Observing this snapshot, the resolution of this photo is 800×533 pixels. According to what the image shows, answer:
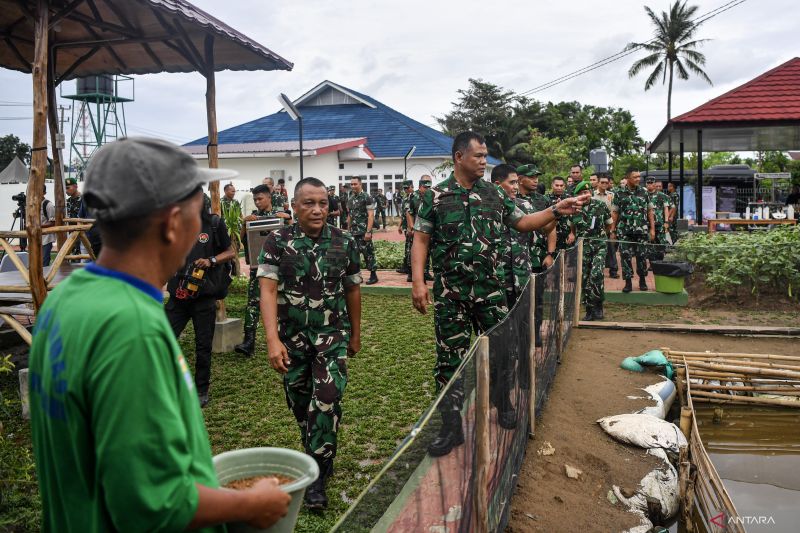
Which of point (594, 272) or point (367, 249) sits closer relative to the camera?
point (594, 272)

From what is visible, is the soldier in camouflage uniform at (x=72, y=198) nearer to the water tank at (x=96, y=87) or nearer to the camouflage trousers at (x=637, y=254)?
the camouflage trousers at (x=637, y=254)

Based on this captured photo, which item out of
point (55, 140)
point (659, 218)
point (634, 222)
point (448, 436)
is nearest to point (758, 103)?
point (659, 218)

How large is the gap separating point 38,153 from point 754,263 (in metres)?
10.0

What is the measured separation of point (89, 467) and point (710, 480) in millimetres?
3926

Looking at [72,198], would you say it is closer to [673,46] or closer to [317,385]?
[317,385]

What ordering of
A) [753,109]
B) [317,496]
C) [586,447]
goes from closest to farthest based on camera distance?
[317,496] < [586,447] < [753,109]

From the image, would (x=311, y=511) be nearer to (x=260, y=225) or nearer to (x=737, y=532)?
(x=737, y=532)

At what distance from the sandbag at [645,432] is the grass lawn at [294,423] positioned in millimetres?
1597

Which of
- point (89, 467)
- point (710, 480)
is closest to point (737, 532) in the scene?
point (710, 480)

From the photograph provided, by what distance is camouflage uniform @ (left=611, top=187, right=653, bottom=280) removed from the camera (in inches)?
458

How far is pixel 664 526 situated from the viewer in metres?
4.48

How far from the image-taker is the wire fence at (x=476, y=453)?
210 centimetres

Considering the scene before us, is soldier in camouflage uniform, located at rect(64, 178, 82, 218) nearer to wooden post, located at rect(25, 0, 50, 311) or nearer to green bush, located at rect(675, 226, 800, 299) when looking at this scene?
wooden post, located at rect(25, 0, 50, 311)

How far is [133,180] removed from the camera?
140cm
